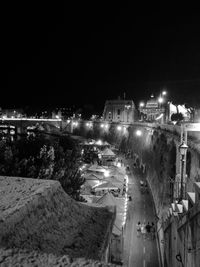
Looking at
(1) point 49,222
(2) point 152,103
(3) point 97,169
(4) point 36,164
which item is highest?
(2) point 152,103

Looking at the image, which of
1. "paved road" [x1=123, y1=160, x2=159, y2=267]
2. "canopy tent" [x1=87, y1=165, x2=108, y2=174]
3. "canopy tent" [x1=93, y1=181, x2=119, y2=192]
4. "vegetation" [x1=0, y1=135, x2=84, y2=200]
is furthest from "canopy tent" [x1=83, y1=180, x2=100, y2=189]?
"vegetation" [x1=0, y1=135, x2=84, y2=200]

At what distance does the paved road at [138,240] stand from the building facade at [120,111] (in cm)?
5179

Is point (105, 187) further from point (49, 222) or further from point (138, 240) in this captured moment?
point (49, 222)

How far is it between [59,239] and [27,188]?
21.9 inches

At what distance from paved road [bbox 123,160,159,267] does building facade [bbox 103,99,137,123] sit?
2039 inches

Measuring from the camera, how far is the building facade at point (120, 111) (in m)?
71.6

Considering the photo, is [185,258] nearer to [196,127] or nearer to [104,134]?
[196,127]

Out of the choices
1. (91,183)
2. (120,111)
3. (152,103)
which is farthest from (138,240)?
(152,103)

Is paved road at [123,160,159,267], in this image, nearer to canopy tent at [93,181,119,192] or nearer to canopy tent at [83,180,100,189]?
canopy tent at [93,181,119,192]

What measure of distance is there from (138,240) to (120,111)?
6068 cm

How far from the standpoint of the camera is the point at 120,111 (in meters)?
72.6

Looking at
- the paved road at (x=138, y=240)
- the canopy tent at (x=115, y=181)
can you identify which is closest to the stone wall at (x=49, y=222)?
the paved road at (x=138, y=240)

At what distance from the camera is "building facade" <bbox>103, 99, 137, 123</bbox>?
71.6 m

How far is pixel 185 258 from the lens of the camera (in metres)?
7.11
